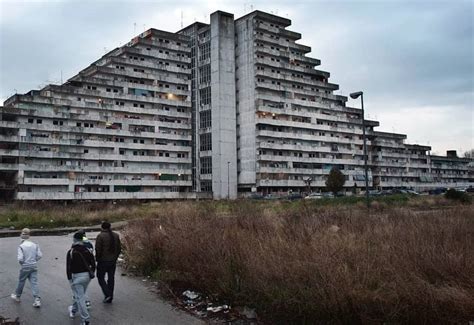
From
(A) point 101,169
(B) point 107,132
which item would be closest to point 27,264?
(A) point 101,169

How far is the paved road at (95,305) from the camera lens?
8195mm

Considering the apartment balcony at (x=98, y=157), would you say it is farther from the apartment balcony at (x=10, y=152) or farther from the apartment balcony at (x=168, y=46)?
the apartment balcony at (x=168, y=46)

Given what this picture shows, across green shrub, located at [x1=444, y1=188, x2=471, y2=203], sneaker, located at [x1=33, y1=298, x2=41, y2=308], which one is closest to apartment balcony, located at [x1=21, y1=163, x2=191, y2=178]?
green shrub, located at [x1=444, y1=188, x2=471, y2=203]

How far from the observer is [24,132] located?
228 ft

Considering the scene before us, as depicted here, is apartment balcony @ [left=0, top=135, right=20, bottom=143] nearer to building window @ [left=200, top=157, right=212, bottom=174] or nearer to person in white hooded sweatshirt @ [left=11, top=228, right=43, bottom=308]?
building window @ [left=200, top=157, right=212, bottom=174]

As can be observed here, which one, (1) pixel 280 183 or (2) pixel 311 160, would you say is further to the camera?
(2) pixel 311 160

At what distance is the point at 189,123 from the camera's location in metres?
90.1

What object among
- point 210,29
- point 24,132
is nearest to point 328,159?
point 210,29

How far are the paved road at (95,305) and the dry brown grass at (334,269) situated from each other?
1.01m

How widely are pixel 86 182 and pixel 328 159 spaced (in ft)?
170

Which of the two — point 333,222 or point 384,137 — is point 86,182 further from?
point 384,137

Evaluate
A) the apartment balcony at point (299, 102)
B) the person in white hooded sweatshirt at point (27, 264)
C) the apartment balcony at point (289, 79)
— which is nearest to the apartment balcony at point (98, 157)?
the apartment balcony at point (299, 102)

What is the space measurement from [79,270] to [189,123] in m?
82.9

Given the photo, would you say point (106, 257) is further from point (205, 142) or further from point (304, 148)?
point (304, 148)
